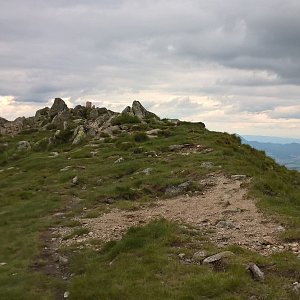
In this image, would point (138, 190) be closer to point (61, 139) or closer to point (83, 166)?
point (83, 166)

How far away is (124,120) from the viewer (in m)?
66.6

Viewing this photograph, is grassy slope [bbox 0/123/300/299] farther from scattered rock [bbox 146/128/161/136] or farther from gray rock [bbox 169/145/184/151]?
scattered rock [bbox 146/128/161/136]

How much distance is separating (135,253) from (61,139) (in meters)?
44.1

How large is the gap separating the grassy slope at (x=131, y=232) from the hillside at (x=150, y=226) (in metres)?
0.06

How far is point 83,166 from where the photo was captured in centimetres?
4241

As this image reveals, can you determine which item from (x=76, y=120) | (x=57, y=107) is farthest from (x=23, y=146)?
(x=57, y=107)

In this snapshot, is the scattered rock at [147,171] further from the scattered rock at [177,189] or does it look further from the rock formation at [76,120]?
the rock formation at [76,120]

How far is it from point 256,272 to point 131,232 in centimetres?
716

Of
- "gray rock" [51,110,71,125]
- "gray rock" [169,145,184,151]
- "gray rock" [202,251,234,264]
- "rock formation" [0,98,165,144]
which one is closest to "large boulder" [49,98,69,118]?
"rock formation" [0,98,165,144]

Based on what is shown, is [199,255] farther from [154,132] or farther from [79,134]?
[79,134]

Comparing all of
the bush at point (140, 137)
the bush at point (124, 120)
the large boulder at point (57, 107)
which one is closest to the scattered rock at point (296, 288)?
the bush at point (140, 137)

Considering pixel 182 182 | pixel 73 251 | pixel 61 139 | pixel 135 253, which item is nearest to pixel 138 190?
pixel 182 182

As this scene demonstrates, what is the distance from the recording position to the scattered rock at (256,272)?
1449cm

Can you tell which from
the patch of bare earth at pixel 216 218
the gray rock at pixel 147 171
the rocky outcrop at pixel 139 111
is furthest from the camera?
the rocky outcrop at pixel 139 111
